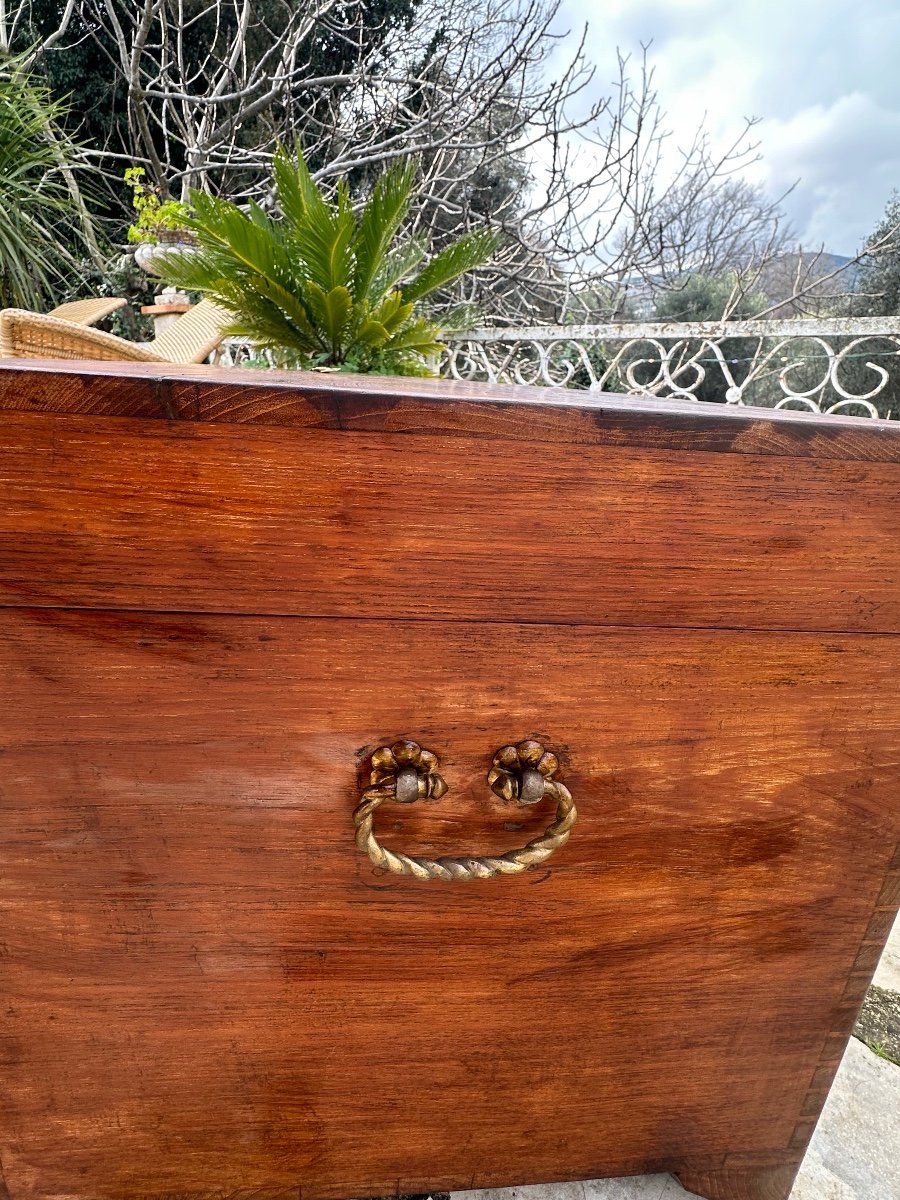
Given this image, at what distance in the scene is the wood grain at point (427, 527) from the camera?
1.34 ft

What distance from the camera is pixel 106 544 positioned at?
0.42m

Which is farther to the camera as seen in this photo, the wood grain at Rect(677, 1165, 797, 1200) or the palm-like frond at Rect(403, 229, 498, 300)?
the palm-like frond at Rect(403, 229, 498, 300)

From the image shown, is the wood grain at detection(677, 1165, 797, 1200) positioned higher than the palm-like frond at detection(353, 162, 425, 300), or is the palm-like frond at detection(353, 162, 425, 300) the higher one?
the palm-like frond at detection(353, 162, 425, 300)

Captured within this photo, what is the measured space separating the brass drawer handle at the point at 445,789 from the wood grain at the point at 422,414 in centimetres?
22

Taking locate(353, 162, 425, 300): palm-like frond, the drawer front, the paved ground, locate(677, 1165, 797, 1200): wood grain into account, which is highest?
locate(353, 162, 425, 300): palm-like frond

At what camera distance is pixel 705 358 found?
4562 mm

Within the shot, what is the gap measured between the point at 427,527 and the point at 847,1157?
0.87 m

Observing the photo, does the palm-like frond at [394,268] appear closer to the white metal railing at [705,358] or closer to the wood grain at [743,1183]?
the white metal railing at [705,358]

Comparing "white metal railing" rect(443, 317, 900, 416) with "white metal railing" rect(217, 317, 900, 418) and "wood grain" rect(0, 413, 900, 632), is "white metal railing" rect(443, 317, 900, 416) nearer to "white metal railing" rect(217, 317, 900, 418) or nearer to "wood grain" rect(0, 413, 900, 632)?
"white metal railing" rect(217, 317, 900, 418)

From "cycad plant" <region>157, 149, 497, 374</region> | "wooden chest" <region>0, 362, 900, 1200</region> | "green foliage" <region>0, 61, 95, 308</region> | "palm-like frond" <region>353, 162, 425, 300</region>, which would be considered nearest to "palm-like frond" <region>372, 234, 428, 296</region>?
"cycad plant" <region>157, 149, 497, 374</region>

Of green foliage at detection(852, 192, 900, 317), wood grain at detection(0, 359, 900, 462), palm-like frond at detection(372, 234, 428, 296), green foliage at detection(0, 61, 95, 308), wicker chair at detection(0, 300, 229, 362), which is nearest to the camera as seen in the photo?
wood grain at detection(0, 359, 900, 462)

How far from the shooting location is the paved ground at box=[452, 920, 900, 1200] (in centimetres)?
72

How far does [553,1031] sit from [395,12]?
6.85 meters

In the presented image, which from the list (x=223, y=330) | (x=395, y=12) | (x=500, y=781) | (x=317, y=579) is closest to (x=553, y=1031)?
(x=500, y=781)
